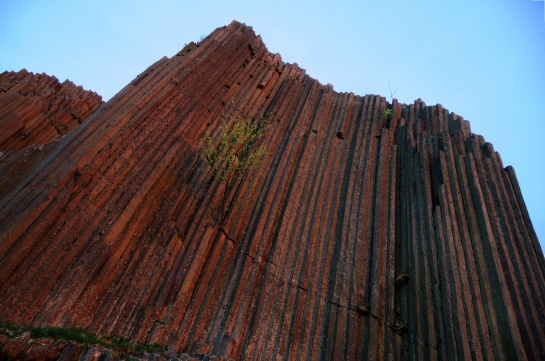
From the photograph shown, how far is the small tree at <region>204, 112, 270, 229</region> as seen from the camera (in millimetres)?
9820

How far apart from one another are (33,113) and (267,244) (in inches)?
681

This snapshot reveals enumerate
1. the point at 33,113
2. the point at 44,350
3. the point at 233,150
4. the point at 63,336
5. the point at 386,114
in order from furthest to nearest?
the point at 33,113 → the point at 386,114 → the point at 233,150 → the point at 63,336 → the point at 44,350

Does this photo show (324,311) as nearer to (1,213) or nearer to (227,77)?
(1,213)

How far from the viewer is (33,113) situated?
18.4m

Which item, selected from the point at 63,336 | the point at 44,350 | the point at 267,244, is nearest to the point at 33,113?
the point at 267,244

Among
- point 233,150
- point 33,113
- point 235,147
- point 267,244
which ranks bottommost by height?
point 267,244

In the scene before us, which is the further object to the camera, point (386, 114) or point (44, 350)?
point (386, 114)

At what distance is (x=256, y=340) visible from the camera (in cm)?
691

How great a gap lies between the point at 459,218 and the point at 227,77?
942 cm

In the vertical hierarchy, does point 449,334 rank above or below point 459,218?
below

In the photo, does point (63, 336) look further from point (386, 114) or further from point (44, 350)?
point (386, 114)

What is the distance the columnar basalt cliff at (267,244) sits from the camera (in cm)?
625

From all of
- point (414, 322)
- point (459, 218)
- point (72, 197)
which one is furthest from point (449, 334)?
point (72, 197)

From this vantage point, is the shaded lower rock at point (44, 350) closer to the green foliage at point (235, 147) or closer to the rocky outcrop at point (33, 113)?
the green foliage at point (235, 147)
